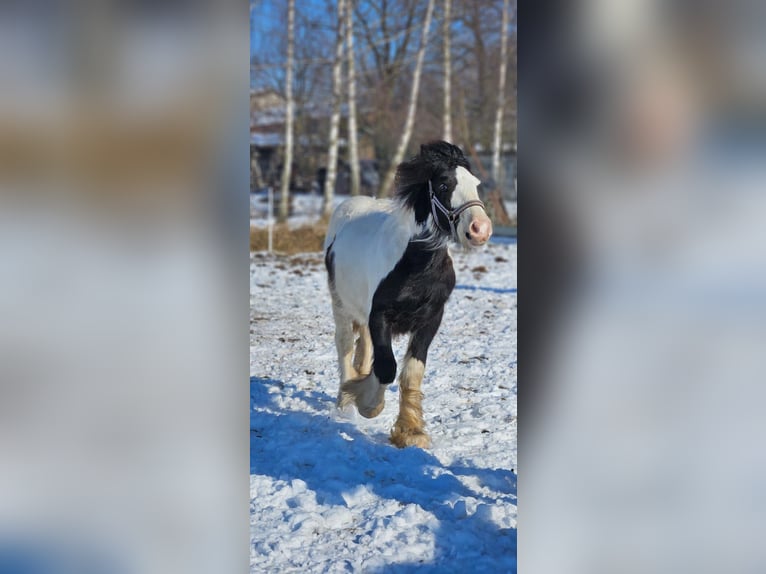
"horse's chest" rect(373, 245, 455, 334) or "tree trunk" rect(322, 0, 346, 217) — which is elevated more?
"tree trunk" rect(322, 0, 346, 217)

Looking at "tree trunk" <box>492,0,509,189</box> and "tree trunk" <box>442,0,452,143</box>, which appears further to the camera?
"tree trunk" <box>492,0,509,189</box>

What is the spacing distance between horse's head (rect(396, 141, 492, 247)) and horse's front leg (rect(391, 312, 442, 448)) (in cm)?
57

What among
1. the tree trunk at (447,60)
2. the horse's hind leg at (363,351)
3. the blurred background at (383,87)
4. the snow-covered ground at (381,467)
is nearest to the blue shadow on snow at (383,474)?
the snow-covered ground at (381,467)

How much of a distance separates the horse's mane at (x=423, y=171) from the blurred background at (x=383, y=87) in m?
9.88

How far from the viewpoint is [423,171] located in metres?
3.73

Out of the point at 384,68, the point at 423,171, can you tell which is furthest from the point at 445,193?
the point at 384,68

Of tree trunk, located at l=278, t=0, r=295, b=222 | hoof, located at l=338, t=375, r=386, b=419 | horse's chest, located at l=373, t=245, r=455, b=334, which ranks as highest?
tree trunk, located at l=278, t=0, r=295, b=222

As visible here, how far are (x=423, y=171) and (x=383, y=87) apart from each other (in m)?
14.0

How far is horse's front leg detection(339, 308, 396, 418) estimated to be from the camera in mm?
3781
